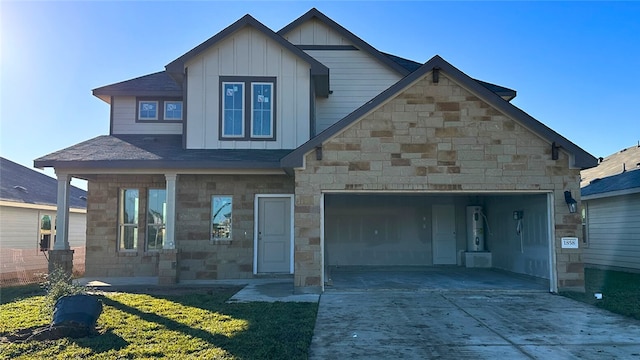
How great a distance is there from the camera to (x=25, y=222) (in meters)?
18.9

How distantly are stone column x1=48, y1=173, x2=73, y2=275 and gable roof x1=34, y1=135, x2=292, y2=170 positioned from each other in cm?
60

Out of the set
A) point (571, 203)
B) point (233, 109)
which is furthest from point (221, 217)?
point (571, 203)

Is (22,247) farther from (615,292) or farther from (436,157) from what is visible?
(615,292)

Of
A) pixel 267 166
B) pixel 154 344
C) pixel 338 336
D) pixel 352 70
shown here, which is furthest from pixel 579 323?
pixel 352 70

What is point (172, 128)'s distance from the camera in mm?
14133

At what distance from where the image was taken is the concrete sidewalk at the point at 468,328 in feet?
19.5

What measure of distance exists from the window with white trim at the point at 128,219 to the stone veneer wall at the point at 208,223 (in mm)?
1497

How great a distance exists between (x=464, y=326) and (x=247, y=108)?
8143 millimetres

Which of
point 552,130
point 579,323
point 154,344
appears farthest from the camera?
point 552,130

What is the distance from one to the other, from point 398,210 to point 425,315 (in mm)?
8195

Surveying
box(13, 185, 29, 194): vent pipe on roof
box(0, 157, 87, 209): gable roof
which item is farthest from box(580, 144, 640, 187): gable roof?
box(13, 185, 29, 194): vent pipe on roof

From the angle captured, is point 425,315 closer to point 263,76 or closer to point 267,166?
point 267,166

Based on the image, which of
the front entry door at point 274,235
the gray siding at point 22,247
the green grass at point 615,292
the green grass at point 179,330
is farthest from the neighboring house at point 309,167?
the gray siding at point 22,247

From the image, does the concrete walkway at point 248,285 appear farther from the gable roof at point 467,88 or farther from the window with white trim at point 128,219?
the gable roof at point 467,88
